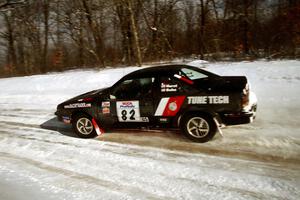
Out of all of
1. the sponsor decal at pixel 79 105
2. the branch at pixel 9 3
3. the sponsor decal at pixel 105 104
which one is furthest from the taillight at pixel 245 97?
the branch at pixel 9 3

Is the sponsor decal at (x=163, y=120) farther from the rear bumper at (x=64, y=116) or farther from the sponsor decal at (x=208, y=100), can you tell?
the rear bumper at (x=64, y=116)

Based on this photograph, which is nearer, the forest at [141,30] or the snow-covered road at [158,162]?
the snow-covered road at [158,162]

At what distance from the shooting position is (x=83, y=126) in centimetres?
675

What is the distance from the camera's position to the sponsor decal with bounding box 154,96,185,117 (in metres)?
5.57

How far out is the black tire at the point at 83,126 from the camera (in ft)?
21.9

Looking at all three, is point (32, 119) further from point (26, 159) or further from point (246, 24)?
point (246, 24)

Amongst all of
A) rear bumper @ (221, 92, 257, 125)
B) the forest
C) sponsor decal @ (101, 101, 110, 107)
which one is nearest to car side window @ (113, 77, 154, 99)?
sponsor decal @ (101, 101, 110, 107)

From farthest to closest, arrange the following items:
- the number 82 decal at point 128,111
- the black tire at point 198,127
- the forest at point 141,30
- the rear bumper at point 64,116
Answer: the forest at point 141,30
the rear bumper at point 64,116
the number 82 decal at point 128,111
the black tire at point 198,127

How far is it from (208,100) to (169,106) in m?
0.82

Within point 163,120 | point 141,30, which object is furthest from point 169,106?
point 141,30

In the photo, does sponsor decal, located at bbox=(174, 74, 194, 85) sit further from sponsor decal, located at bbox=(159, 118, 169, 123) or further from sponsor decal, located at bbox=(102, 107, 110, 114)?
sponsor decal, located at bbox=(102, 107, 110, 114)

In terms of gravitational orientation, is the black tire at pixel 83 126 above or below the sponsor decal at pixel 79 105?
below

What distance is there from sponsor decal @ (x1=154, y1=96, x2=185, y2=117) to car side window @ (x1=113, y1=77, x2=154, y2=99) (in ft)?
1.27

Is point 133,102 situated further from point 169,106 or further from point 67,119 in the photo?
point 67,119
